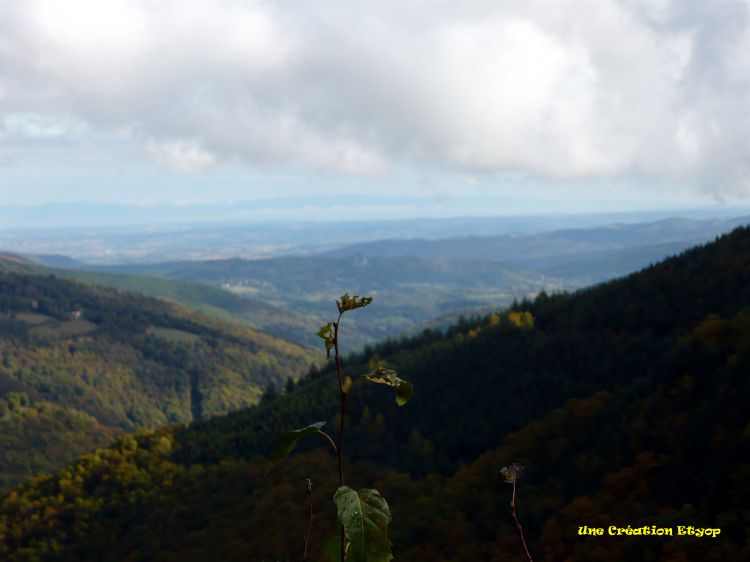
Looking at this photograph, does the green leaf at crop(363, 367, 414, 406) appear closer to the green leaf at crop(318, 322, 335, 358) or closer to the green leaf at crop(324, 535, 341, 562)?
the green leaf at crop(318, 322, 335, 358)

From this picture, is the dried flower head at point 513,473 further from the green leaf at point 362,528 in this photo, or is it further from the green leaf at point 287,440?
the green leaf at point 287,440

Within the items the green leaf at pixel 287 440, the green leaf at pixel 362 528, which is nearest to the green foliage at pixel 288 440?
the green leaf at pixel 287 440

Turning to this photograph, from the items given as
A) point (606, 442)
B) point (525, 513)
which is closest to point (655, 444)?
point (606, 442)

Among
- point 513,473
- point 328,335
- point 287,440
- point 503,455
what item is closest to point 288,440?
point 287,440

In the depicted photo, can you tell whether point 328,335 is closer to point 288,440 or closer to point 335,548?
point 288,440

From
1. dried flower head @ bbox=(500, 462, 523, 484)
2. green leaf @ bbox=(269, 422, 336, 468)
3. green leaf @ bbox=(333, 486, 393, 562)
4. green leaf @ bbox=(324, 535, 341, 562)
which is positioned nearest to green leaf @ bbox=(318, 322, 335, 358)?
green leaf @ bbox=(269, 422, 336, 468)
